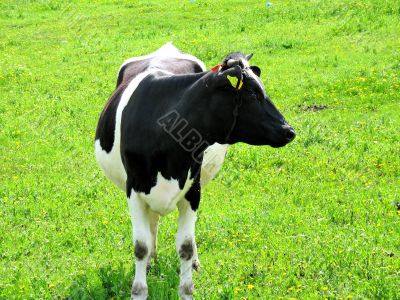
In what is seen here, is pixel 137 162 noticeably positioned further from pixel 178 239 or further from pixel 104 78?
pixel 104 78

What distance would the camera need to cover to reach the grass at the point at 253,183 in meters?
7.54

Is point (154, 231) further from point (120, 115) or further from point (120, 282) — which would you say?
point (120, 115)

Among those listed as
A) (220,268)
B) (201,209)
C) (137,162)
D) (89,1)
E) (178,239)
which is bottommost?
(89,1)

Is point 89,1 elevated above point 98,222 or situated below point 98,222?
below

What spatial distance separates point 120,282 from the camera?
24.7 feet

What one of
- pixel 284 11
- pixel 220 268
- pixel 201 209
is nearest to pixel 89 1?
pixel 284 11

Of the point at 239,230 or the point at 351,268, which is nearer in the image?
the point at 351,268

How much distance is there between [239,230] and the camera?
8.67m

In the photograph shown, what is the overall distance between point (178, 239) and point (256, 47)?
1376 centimetres

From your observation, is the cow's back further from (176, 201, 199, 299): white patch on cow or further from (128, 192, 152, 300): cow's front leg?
(176, 201, 199, 299): white patch on cow

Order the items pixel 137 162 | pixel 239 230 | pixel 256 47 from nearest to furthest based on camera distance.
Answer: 1. pixel 137 162
2. pixel 239 230
3. pixel 256 47

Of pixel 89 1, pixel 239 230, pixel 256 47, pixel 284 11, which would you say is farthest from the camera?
pixel 89 1

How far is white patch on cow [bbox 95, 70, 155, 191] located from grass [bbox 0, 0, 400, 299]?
1019mm

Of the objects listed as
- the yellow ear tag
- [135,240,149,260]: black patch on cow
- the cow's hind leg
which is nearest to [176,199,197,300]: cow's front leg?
[135,240,149,260]: black patch on cow
